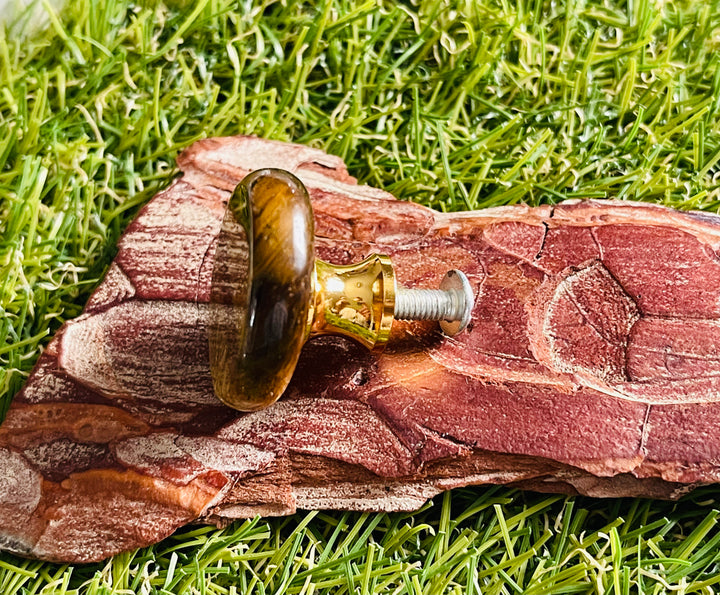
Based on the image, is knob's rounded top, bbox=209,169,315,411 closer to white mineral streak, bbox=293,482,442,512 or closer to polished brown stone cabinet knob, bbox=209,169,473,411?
polished brown stone cabinet knob, bbox=209,169,473,411

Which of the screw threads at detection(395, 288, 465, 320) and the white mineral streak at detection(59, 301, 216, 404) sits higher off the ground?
the screw threads at detection(395, 288, 465, 320)

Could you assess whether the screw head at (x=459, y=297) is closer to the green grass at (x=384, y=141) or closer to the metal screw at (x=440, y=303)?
the metal screw at (x=440, y=303)

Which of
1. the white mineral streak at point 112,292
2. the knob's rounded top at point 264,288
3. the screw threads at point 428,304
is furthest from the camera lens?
the white mineral streak at point 112,292

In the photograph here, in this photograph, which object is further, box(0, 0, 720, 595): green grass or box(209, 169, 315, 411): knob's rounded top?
box(0, 0, 720, 595): green grass

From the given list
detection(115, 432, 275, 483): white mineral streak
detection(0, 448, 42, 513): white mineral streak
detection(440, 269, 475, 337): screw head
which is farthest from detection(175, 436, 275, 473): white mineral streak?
detection(440, 269, 475, 337): screw head

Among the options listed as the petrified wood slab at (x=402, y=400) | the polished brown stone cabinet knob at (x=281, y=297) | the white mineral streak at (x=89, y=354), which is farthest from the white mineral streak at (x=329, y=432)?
the white mineral streak at (x=89, y=354)

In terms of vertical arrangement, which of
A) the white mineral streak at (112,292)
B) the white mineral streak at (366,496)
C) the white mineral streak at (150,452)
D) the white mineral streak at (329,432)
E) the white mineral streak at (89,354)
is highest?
the white mineral streak at (112,292)

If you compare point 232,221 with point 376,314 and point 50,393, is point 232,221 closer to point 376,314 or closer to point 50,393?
point 376,314
